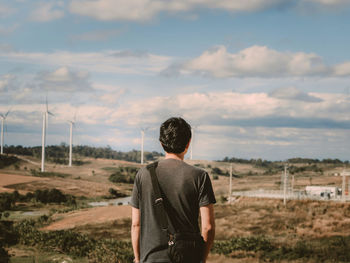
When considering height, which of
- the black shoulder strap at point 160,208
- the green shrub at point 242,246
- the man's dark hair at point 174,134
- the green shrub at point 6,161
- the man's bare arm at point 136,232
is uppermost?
the man's dark hair at point 174,134

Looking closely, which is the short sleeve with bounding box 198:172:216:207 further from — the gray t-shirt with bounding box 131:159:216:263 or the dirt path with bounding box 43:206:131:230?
the dirt path with bounding box 43:206:131:230

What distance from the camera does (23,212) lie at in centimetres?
5956

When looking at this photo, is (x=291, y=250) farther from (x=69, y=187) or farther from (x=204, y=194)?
(x=69, y=187)

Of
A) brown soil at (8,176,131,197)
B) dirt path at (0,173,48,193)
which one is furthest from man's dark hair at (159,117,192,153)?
brown soil at (8,176,131,197)

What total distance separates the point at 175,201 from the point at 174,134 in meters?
0.66

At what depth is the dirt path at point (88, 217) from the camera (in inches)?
1944

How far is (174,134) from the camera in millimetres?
4254

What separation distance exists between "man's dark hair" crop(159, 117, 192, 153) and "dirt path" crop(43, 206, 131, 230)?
1805 inches

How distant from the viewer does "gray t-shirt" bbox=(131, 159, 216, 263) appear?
161 inches

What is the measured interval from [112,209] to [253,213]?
756 inches

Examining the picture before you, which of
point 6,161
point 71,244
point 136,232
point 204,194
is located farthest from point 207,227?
point 6,161

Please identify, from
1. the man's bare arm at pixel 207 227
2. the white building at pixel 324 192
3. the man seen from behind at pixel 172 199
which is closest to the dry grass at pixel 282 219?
the white building at pixel 324 192

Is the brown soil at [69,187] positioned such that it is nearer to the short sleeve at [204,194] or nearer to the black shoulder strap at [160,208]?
the black shoulder strap at [160,208]

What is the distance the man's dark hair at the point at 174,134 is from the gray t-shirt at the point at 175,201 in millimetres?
167
